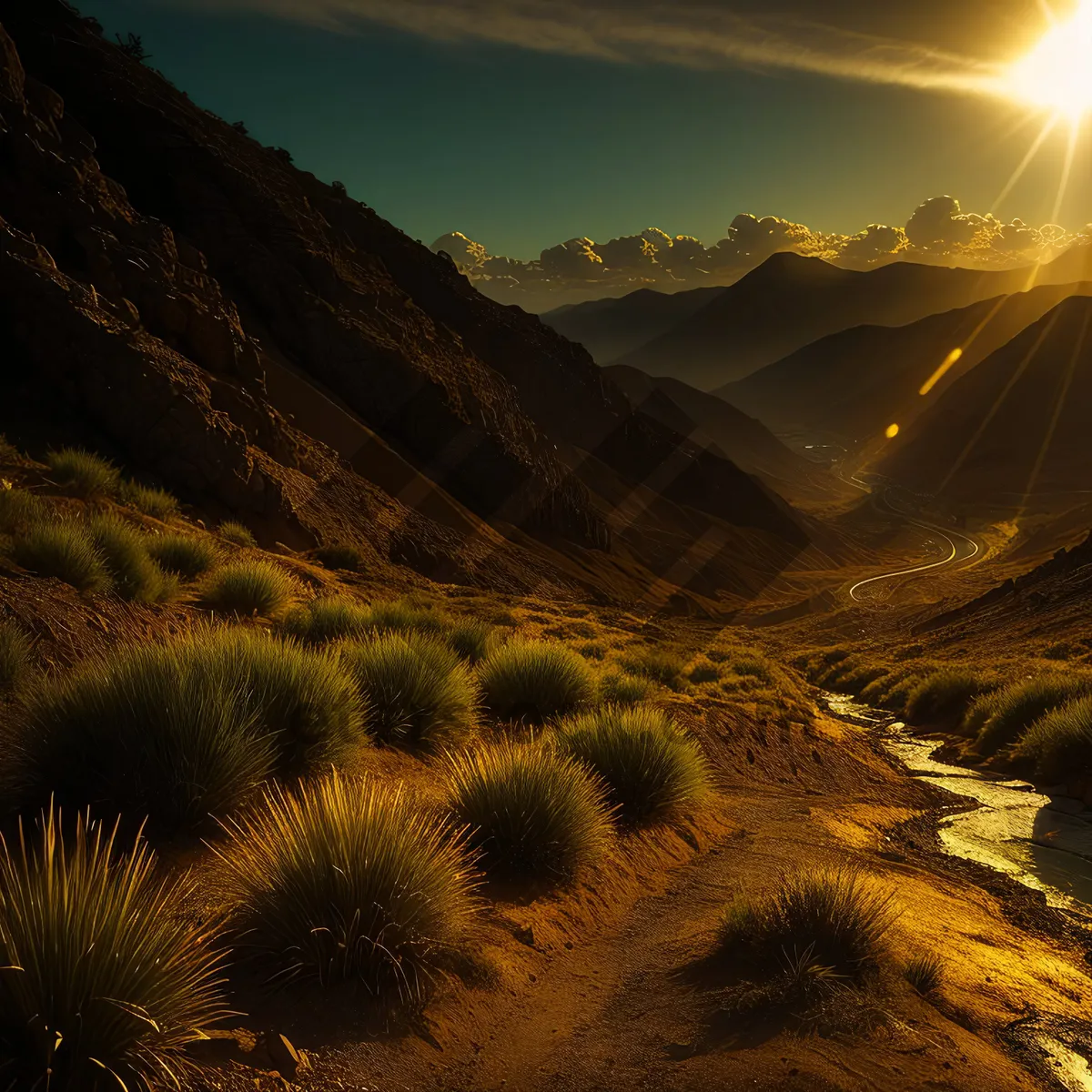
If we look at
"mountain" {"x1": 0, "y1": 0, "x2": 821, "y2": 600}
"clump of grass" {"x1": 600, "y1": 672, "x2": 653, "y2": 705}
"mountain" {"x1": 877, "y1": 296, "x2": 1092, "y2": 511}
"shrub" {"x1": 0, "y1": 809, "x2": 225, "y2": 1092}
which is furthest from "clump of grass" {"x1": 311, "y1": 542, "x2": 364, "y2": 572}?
"mountain" {"x1": 877, "y1": 296, "x2": 1092, "y2": 511}

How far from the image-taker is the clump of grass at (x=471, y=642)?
12.3 metres

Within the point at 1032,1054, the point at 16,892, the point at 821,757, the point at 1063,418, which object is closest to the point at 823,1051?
the point at 1032,1054

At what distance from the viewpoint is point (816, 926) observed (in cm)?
454

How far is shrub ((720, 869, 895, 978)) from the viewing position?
4.45m

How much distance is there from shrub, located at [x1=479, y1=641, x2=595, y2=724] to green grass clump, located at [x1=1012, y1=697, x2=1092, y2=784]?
6.86 metres

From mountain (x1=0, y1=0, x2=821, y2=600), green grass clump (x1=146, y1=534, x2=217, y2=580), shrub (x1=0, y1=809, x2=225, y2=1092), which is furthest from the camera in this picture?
mountain (x1=0, y1=0, x2=821, y2=600)

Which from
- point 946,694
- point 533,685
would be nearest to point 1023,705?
point 946,694

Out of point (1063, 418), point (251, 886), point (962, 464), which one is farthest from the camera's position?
point (962, 464)

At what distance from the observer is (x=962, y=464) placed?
163 meters

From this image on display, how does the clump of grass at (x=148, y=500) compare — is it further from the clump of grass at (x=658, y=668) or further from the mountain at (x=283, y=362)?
the clump of grass at (x=658, y=668)

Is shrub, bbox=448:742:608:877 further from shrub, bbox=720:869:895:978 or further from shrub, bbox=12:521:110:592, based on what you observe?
Answer: shrub, bbox=12:521:110:592

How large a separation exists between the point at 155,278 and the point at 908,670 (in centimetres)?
2656

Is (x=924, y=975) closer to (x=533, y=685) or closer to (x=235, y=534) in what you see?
(x=533, y=685)

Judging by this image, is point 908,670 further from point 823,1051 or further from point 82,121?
point 82,121
